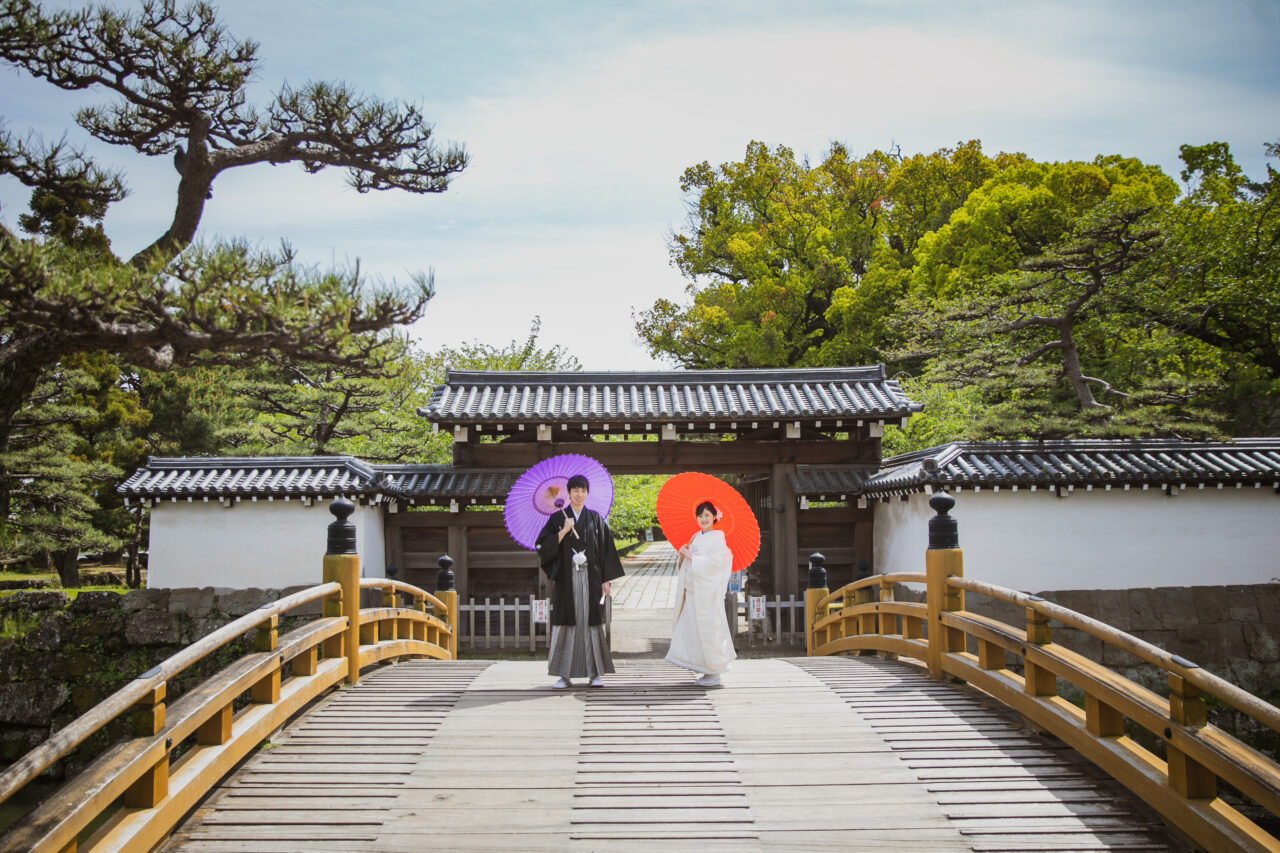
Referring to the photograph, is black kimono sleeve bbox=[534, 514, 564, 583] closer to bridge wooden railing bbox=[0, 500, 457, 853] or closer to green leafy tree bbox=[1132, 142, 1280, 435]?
bridge wooden railing bbox=[0, 500, 457, 853]

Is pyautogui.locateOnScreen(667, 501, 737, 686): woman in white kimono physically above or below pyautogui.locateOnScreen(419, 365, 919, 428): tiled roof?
below

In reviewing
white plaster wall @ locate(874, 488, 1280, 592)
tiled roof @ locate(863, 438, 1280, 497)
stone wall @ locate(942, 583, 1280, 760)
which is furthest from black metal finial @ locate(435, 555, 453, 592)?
stone wall @ locate(942, 583, 1280, 760)

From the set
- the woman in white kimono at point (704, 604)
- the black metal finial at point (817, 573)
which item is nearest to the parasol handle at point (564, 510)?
the woman in white kimono at point (704, 604)

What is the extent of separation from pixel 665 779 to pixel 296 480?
1069cm

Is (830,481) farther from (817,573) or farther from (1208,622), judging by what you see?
(1208,622)

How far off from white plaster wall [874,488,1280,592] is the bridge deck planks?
687 cm

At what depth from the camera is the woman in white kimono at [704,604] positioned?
703cm

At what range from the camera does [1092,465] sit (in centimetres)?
1263

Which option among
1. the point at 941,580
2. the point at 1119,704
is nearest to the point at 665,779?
the point at 1119,704

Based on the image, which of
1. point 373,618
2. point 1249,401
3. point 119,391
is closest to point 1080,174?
point 1249,401

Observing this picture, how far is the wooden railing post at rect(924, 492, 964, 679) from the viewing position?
6672mm

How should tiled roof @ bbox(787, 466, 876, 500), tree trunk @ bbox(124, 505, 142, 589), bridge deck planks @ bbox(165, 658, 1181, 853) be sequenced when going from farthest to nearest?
tree trunk @ bbox(124, 505, 142, 589) → tiled roof @ bbox(787, 466, 876, 500) → bridge deck planks @ bbox(165, 658, 1181, 853)

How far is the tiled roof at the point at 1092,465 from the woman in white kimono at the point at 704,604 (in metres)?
5.21

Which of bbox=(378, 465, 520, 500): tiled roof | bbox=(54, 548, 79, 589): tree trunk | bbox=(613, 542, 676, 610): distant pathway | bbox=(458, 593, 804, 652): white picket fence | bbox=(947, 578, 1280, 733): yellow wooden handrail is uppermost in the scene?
bbox=(378, 465, 520, 500): tiled roof
